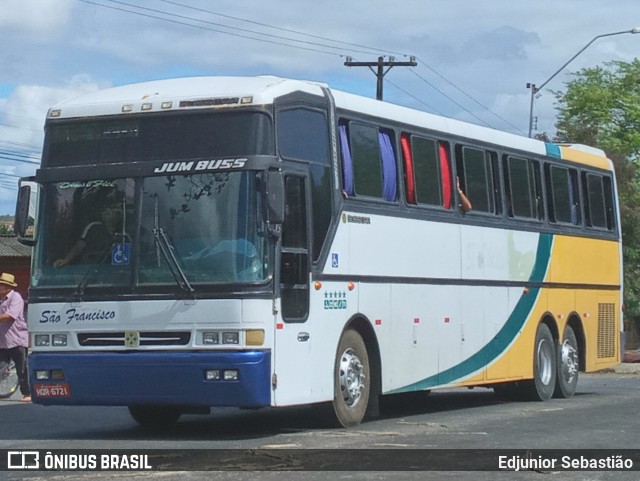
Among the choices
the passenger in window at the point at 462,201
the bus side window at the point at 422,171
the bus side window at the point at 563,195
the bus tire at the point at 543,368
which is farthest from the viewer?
the bus side window at the point at 563,195

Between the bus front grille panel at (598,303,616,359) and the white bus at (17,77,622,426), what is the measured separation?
650 cm

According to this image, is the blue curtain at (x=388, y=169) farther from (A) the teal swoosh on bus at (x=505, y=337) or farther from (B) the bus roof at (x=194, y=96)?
(A) the teal swoosh on bus at (x=505, y=337)

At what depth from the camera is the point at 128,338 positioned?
13.4m

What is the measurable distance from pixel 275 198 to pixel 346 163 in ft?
6.57

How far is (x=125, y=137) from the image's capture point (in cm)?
1381

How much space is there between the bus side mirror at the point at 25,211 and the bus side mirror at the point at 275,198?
2517mm

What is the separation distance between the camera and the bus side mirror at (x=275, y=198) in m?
12.8

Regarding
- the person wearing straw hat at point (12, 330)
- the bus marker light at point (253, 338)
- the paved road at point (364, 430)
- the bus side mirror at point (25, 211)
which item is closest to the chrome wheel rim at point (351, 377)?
the paved road at point (364, 430)

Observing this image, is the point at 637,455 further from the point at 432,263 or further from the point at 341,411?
the point at 432,263

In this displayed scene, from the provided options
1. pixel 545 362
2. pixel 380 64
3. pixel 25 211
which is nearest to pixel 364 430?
pixel 25 211

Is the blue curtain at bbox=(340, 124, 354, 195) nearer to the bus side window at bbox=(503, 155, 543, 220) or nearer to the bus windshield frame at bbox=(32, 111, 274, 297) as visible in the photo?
the bus windshield frame at bbox=(32, 111, 274, 297)

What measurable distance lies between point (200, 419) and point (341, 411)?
9.03 ft

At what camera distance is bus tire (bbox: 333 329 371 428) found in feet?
47.1

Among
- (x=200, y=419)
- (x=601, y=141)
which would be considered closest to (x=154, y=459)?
(x=200, y=419)
